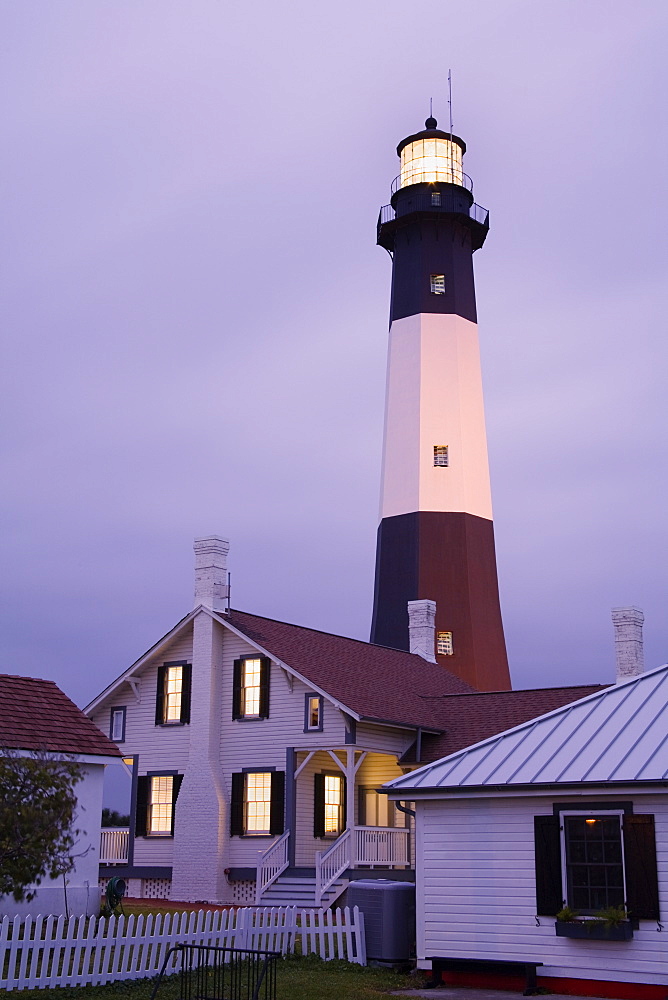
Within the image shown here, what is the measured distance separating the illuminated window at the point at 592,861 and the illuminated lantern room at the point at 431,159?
28.9 m

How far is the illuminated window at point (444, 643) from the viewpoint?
119 ft

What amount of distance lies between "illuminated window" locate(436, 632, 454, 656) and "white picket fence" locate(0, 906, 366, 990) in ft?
56.7

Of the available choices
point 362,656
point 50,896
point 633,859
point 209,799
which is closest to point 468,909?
point 633,859

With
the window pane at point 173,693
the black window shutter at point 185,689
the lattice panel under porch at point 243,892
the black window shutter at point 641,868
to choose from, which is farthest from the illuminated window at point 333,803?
the black window shutter at point 641,868

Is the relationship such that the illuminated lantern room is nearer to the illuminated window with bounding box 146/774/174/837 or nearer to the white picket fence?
the illuminated window with bounding box 146/774/174/837

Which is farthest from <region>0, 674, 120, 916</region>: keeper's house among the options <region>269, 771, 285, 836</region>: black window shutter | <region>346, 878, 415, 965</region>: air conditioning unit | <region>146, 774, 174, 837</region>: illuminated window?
<region>146, 774, 174, 837</region>: illuminated window

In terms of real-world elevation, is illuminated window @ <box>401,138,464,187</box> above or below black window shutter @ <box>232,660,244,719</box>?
above

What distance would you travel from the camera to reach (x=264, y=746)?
1076 inches

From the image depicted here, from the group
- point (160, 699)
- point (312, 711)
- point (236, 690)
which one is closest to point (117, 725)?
point (160, 699)

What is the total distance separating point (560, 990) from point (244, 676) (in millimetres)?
13456

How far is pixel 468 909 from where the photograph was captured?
55.2 feet

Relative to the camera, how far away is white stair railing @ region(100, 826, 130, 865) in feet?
96.1

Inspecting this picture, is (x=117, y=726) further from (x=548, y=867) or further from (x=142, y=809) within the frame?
(x=548, y=867)

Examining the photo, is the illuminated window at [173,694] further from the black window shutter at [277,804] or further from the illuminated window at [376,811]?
the illuminated window at [376,811]
